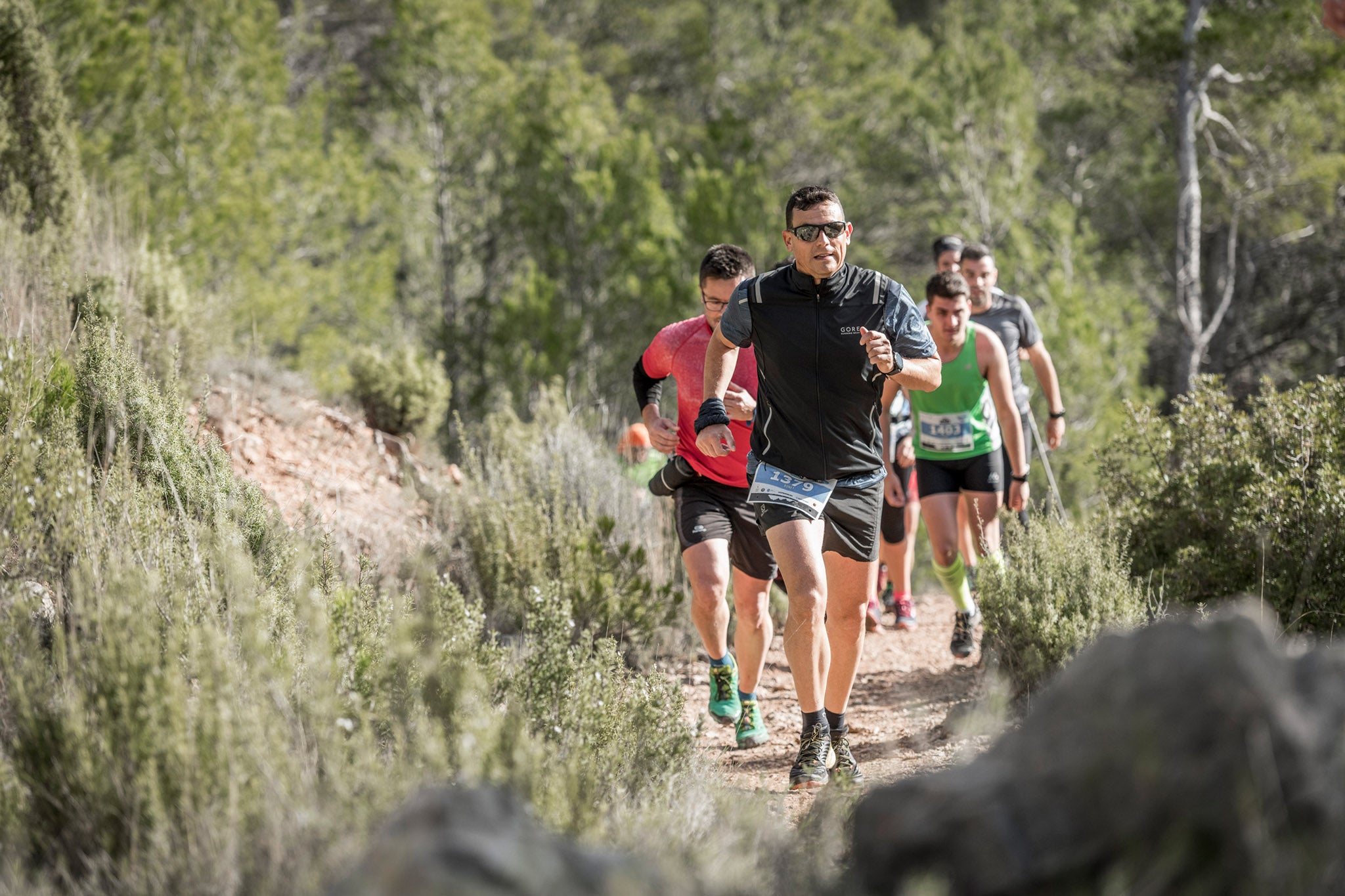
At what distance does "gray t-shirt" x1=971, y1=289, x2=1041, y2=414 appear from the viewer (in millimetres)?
5895

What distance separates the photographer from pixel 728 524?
4445 millimetres

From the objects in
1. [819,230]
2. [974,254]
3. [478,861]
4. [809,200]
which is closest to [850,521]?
[819,230]

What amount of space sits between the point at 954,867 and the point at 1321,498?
11.0 feet

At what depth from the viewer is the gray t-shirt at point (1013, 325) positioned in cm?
589

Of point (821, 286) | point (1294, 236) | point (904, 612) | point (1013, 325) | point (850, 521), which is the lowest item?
point (904, 612)

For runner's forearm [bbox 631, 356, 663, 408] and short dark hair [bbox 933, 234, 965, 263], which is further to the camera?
short dark hair [bbox 933, 234, 965, 263]

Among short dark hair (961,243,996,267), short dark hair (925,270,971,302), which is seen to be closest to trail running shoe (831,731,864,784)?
short dark hair (925,270,971,302)

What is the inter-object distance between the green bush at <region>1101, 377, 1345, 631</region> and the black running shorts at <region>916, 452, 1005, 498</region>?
25.3 inches

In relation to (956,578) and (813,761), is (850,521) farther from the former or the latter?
(956,578)

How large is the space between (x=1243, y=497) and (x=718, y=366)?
2461 mm

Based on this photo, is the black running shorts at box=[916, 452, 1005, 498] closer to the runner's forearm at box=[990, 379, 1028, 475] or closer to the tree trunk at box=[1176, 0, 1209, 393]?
the runner's forearm at box=[990, 379, 1028, 475]

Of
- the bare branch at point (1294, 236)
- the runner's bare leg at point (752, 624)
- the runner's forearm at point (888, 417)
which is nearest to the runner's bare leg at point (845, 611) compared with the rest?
the runner's bare leg at point (752, 624)

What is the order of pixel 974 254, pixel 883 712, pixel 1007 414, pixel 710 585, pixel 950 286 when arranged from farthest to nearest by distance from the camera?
pixel 974 254, pixel 1007 414, pixel 950 286, pixel 883 712, pixel 710 585

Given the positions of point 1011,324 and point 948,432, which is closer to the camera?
point 948,432
